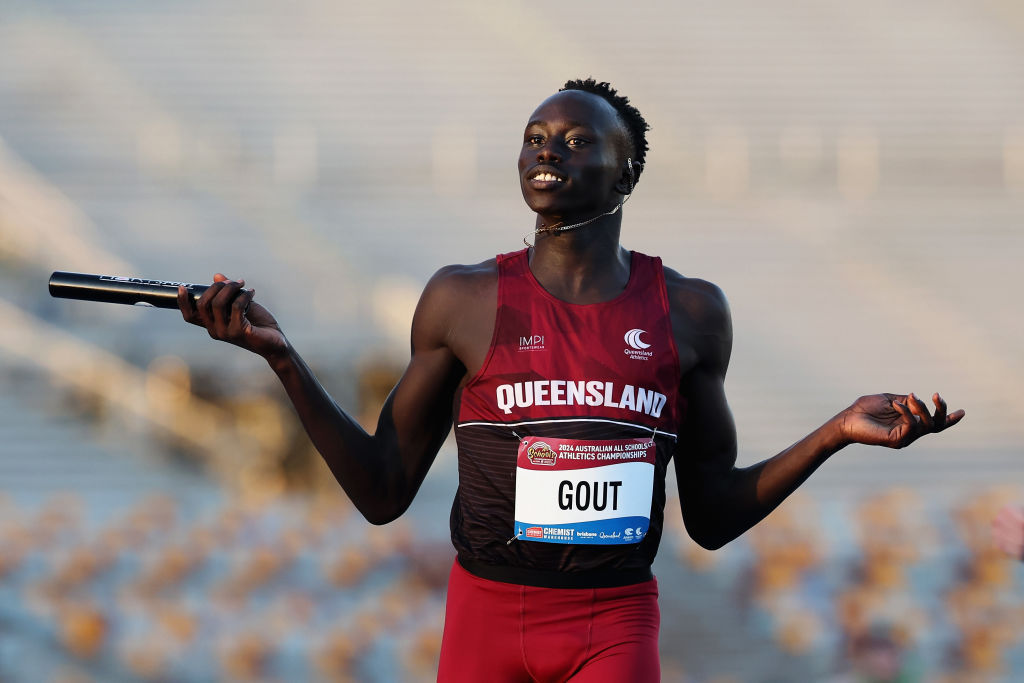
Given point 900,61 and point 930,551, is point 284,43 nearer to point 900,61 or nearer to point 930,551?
point 900,61

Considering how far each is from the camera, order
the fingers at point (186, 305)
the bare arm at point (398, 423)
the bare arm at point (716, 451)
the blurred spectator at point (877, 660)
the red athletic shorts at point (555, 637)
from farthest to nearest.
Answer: the blurred spectator at point (877, 660) < the bare arm at point (716, 451) < the bare arm at point (398, 423) < the red athletic shorts at point (555, 637) < the fingers at point (186, 305)

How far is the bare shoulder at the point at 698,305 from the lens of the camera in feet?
9.15

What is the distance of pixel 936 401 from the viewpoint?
2342 mm

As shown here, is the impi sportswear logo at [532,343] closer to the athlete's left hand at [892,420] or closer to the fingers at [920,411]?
the athlete's left hand at [892,420]

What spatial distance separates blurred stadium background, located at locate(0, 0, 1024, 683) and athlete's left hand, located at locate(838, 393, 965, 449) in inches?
232

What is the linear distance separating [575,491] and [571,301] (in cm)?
45

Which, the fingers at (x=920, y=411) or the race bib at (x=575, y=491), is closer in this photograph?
the fingers at (x=920, y=411)

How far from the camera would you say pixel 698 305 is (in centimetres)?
281

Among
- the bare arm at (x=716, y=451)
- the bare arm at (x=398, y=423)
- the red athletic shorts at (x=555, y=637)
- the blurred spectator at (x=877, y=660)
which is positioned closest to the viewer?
the red athletic shorts at (x=555, y=637)

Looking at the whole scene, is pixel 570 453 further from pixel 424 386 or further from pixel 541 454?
pixel 424 386

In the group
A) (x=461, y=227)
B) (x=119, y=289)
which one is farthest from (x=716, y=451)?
(x=461, y=227)

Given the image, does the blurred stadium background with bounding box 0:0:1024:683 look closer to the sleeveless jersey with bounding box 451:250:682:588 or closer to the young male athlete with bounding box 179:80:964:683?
the young male athlete with bounding box 179:80:964:683

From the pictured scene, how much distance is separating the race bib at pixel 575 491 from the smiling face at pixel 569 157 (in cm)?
55

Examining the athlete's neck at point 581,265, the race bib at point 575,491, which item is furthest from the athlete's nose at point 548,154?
the race bib at point 575,491
